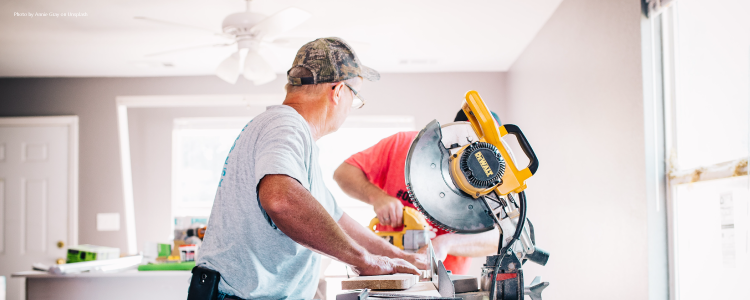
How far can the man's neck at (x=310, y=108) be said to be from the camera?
1.23 metres

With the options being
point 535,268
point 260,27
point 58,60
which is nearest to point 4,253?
point 58,60

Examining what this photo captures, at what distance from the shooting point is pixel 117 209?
4.93 m

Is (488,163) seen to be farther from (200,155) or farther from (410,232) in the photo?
(200,155)

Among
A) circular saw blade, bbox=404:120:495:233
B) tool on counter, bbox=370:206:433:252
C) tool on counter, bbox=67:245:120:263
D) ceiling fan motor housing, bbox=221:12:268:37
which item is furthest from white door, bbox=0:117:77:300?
circular saw blade, bbox=404:120:495:233

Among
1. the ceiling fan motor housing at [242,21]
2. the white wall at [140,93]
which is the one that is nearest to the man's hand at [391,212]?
the ceiling fan motor housing at [242,21]

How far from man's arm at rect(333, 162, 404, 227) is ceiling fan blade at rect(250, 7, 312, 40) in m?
1.00

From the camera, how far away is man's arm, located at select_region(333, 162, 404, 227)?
5.08 ft

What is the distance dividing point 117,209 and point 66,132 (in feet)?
3.00

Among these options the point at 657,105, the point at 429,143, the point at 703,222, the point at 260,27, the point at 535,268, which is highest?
the point at 260,27

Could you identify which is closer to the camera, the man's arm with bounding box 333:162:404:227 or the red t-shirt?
the man's arm with bounding box 333:162:404:227

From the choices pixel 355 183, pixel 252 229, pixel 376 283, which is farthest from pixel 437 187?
pixel 355 183

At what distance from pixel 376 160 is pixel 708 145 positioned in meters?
1.26

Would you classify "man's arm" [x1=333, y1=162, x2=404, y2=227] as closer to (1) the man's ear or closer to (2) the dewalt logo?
(1) the man's ear

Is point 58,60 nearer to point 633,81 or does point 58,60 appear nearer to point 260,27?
point 260,27
